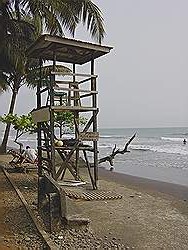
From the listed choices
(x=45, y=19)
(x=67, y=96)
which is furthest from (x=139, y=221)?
(x=45, y=19)

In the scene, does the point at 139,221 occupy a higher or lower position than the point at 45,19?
lower

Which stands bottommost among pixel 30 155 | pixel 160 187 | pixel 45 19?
pixel 160 187

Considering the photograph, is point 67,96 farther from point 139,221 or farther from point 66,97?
point 139,221

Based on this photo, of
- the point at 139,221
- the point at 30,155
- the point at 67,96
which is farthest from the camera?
the point at 30,155

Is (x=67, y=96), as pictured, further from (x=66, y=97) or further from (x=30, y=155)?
(x=30, y=155)

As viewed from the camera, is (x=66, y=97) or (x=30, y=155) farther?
(x=30, y=155)

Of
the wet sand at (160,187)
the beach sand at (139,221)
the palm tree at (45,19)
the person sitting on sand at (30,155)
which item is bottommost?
the wet sand at (160,187)

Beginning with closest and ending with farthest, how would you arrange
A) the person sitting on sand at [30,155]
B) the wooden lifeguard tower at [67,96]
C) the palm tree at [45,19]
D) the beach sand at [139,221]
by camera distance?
1. the beach sand at [139,221]
2. the wooden lifeguard tower at [67,96]
3. the palm tree at [45,19]
4. the person sitting on sand at [30,155]

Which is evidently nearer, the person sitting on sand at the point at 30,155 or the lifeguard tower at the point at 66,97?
the lifeguard tower at the point at 66,97

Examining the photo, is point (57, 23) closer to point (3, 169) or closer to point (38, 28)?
point (38, 28)

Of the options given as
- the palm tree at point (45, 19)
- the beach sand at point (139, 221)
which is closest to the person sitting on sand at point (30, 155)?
the palm tree at point (45, 19)

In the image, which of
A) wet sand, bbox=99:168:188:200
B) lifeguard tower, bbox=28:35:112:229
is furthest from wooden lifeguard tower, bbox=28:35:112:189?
wet sand, bbox=99:168:188:200

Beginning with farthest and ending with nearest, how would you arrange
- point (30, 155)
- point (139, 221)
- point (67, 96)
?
point (30, 155) → point (67, 96) → point (139, 221)

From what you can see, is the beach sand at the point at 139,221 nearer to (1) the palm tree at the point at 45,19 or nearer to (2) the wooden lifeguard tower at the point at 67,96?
(2) the wooden lifeguard tower at the point at 67,96
